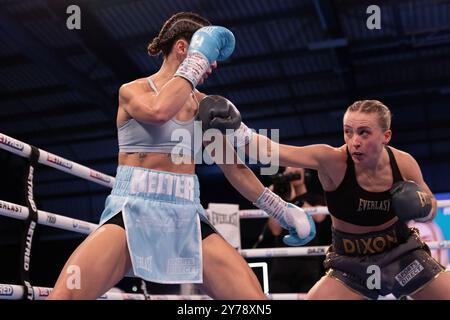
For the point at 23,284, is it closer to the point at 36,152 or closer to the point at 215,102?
the point at 36,152

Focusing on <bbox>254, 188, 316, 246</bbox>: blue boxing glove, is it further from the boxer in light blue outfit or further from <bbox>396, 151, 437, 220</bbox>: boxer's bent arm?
<bbox>396, 151, 437, 220</bbox>: boxer's bent arm

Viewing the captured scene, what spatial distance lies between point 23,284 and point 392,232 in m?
1.76

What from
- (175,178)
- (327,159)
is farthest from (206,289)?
(327,159)

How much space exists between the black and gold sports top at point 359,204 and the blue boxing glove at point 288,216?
266 mm

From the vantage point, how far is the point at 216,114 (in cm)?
239

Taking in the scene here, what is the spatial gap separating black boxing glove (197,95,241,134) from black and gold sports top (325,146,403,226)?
0.73m

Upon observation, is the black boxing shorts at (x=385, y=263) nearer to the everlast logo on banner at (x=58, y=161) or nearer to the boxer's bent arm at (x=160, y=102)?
the boxer's bent arm at (x=160, y=102)

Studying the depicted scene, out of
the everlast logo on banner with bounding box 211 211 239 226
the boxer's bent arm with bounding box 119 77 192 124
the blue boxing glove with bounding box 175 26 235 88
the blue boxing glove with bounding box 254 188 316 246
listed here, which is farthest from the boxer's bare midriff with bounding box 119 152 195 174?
the everlast logo on banner with bounding box 211 211 239 226

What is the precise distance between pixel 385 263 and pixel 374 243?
0.11 m

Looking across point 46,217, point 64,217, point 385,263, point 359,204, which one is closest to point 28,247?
point 46,217

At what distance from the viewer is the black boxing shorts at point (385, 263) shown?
2768mm

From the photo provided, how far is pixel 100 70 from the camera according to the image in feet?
29.6

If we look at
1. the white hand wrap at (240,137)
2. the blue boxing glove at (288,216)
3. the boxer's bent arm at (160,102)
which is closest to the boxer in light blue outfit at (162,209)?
the boxer's bent arm at (160,102)

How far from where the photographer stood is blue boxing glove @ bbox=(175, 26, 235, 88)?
2250mm
